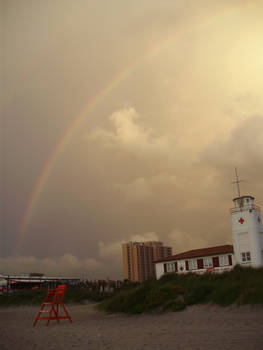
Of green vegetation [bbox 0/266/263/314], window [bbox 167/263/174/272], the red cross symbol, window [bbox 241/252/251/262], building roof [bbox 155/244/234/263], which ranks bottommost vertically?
green vegetation [bbox 0/266/263/314]

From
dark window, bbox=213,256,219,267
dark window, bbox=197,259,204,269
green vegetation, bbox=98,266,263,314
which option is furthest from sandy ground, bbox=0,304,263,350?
dark window, bbox=197,259,204,269

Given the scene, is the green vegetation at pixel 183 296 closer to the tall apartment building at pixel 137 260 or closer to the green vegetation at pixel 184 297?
the green vegetation at pixel 184 297

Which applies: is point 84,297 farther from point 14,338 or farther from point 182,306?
point 14,338

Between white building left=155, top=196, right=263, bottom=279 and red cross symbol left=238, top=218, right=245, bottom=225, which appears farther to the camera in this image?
red cross symbol left=238, top=218, right=245, bottom=225

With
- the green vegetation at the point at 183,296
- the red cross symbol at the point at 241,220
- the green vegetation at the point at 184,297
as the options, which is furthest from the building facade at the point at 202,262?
the green vegetation at the point at 184,297

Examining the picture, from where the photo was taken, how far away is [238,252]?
33875 millimetres

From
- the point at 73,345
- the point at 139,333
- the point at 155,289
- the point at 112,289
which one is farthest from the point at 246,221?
the point at 73,345

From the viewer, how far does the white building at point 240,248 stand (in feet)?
108

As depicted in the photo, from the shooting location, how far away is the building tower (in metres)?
32.9

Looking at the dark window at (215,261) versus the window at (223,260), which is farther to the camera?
the dark window at (215,261)

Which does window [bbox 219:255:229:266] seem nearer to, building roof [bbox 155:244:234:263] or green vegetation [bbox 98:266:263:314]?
building roof [bbox 155:244:234:263]

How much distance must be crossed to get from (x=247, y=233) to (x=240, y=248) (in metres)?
1.59

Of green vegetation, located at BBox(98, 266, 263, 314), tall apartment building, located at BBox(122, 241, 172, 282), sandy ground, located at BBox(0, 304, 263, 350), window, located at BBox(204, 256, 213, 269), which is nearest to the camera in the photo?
sandy ground, located at BBox(0, 304, 263, 350)

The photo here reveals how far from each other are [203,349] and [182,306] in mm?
8803
